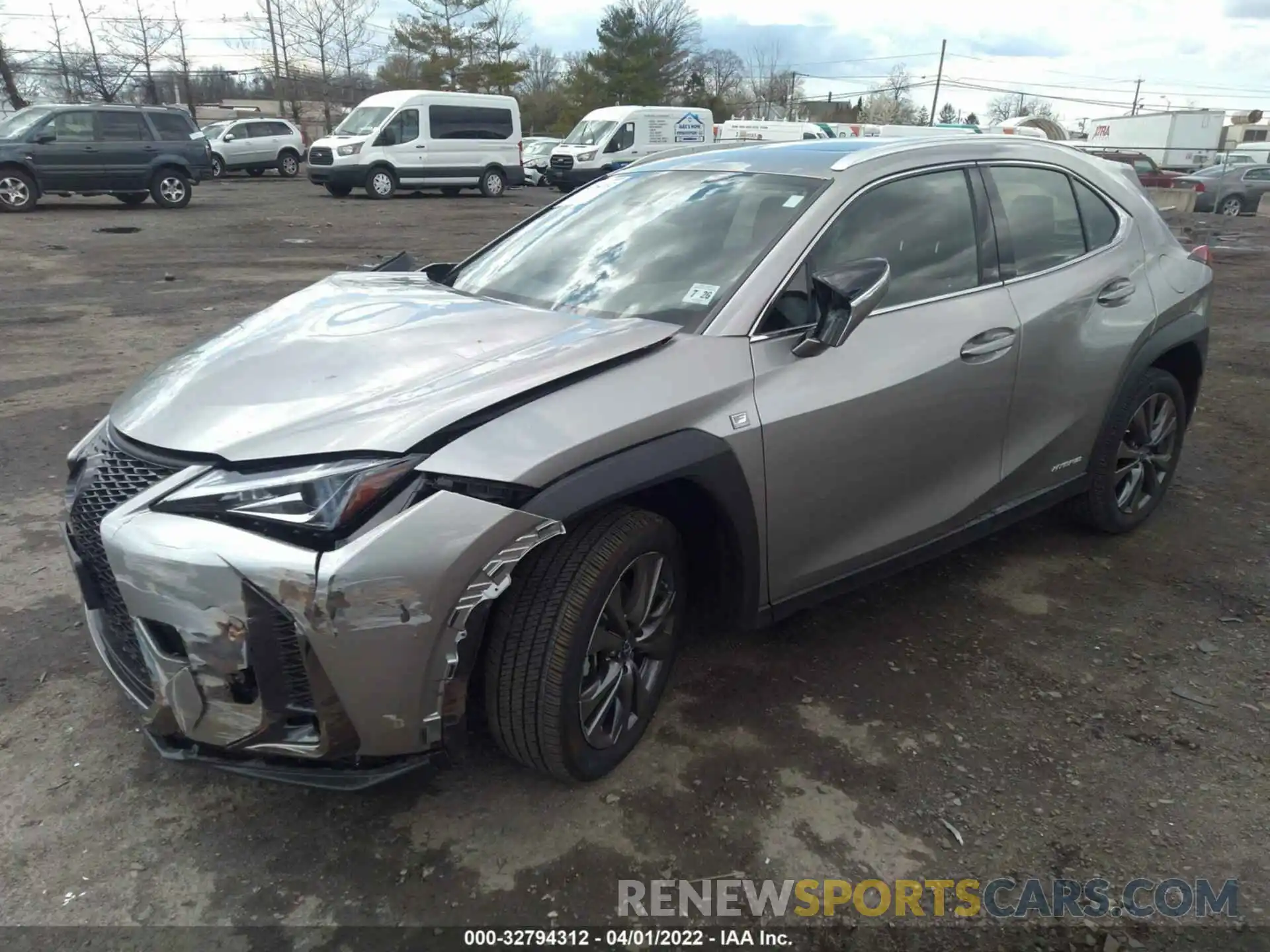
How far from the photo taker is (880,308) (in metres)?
2.94

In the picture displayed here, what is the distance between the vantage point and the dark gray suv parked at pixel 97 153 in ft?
53.7

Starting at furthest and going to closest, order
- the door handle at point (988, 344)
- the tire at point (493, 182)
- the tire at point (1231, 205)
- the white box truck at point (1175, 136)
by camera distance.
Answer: the white box truck at point (1175, 136)
the tire at point (493, 182)
the tire at point (1231, 205)
the door handle at point (988, 344)

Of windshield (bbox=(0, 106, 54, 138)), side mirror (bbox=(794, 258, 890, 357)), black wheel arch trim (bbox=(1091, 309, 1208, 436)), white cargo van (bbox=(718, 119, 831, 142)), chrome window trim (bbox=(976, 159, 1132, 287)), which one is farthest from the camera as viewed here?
white cargo van (bbox=(718, 119, 831, 142))

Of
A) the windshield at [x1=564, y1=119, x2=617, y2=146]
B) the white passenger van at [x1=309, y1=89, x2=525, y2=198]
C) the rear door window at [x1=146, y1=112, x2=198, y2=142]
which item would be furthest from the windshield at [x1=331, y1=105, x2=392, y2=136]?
the windshield at [x1=564, y1=119, x2=617, y2=146]

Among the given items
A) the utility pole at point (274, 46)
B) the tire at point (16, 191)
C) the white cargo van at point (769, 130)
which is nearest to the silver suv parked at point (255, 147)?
the tire at point (16, 191)

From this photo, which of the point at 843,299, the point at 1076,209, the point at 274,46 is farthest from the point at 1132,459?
the point at 274,46

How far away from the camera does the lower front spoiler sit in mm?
2096

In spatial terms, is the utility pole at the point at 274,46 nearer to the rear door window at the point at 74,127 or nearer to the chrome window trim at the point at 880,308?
the rear door window at the point at 74,127

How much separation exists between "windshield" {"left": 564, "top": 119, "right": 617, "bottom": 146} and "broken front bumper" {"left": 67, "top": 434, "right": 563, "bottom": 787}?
2481 centimetres

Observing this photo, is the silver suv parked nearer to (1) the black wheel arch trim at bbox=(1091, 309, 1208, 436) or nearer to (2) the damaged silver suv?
(2) the damaged silver suv

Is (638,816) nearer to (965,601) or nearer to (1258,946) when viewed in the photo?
(1258,946)

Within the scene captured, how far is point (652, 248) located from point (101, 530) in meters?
1.87

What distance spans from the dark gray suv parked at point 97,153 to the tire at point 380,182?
4138mm

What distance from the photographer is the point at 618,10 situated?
53.2 metres
